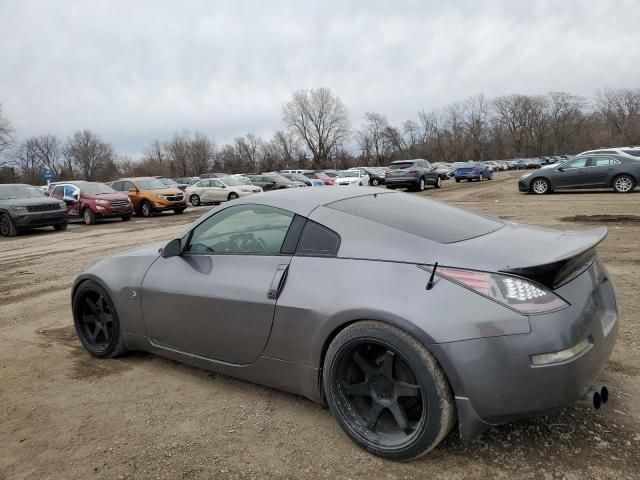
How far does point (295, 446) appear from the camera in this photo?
2.74 meters

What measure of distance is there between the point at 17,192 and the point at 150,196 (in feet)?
16.4

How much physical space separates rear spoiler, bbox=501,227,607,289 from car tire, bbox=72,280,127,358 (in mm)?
3168

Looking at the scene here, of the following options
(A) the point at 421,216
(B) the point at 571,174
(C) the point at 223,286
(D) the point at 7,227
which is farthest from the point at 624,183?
(D) the point at 7,227

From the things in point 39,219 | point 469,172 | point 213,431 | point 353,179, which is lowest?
point 213,431

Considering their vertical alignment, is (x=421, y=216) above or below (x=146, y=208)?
above

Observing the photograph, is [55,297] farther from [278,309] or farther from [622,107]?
[622,107]

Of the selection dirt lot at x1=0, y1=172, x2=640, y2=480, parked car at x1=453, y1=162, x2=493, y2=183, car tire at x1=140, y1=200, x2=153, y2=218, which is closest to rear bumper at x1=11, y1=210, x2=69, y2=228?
car tire at x1=140, y1=200, x2=153, y2=218

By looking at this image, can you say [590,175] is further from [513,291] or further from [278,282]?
[278,282]

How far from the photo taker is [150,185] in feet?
Answer: 69.4

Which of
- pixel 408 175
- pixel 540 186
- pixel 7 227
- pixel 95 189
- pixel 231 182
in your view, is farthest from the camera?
pixel 231 182

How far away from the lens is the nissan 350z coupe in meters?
2.28

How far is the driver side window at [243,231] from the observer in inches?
125

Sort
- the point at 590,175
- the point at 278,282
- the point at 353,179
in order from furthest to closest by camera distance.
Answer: the point at 353,179
the point at 590,175
the point at 278,282

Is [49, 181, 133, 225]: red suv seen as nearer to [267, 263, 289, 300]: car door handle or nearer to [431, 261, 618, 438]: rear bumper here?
[267, 263, 289, 300]: car door handle
